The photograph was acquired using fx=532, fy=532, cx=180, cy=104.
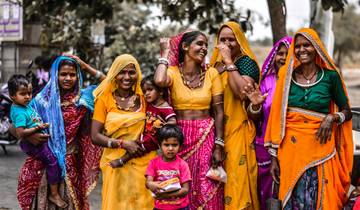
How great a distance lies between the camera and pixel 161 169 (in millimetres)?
3912

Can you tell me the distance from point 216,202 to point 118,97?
1.12m

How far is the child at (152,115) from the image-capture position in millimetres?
4043

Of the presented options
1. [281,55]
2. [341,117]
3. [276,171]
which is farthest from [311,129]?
[281,55]

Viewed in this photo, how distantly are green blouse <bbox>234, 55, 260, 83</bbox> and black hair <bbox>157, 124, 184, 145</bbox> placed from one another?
72 centimetres

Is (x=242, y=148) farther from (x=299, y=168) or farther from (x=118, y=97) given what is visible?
(x=118, y=97)

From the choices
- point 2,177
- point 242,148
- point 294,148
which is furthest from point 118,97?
point 2,177

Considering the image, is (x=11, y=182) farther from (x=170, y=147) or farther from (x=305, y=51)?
(x=305, y=51)

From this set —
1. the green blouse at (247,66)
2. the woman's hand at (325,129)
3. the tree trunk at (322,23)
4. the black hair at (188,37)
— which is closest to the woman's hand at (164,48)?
the black hair at (188,37)

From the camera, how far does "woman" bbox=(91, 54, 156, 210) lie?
161 inches

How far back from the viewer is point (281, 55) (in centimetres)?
454

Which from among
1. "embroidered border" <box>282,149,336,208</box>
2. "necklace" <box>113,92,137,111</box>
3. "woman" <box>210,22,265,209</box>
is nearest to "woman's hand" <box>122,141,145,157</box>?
"necklace" <box>113,92,137,111</box>

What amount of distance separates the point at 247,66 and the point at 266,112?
441 millimetres

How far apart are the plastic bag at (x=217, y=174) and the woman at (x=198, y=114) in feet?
0.14

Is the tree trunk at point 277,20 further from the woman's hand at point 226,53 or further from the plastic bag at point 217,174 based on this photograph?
the plastic bag at point 217,174
